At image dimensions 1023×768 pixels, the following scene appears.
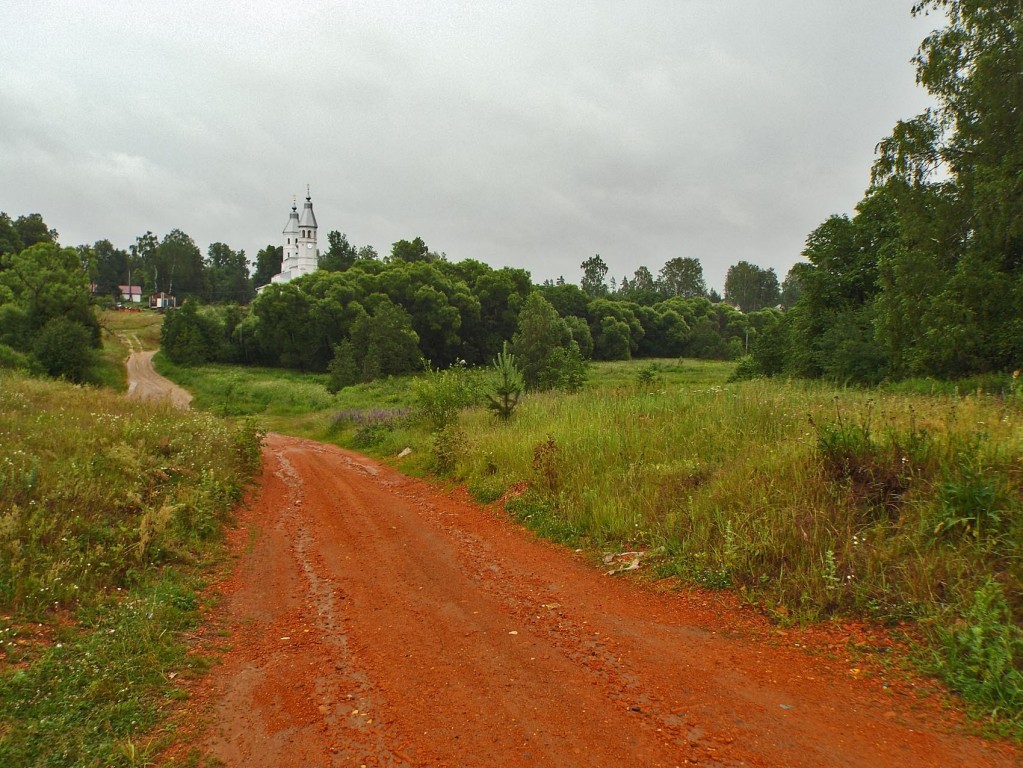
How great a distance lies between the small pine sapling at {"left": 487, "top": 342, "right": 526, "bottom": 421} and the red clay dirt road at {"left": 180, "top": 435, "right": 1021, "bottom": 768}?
25.5 feet

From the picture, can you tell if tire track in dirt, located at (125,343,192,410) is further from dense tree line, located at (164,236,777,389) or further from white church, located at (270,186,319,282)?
white church, located at (270,186,319,282)

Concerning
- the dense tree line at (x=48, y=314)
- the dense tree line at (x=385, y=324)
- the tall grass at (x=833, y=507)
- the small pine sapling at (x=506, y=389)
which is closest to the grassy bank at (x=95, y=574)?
the tall grass at (x=833, y=507)

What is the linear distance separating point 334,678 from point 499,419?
10.7 metres

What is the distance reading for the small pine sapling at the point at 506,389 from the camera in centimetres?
1474

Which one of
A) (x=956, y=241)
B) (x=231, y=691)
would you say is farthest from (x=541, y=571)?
(x=956, y=241)

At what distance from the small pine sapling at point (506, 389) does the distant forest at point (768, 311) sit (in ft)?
42.3

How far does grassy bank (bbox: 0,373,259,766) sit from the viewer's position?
3539 mm

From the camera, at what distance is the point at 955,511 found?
5172 mm

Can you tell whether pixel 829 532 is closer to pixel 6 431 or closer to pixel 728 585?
pixel 728 585

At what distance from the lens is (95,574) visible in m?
5.58

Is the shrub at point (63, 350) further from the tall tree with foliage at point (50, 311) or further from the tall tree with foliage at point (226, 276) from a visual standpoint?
the tall tree with foliage at point (226, 276)

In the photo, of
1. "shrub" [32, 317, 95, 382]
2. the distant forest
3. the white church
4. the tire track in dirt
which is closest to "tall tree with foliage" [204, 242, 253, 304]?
the distant forest

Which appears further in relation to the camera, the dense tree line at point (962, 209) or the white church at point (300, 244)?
the white church at point (300, 244)

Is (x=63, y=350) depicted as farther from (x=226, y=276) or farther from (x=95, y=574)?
(x=226, y=276)
